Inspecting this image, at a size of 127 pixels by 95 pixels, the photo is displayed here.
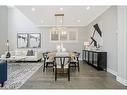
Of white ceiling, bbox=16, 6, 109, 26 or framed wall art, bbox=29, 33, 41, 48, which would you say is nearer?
white ceiling, bbox=16, 6, 109, 26

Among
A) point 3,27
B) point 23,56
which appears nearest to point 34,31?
point 3,27

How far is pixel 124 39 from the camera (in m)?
4.81

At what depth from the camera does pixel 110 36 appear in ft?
23.1

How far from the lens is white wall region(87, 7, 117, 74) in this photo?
6.55m

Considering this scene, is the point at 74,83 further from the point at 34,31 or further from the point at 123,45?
the point at 34,31

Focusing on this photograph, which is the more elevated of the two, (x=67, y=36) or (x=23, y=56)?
Result: (x=67, y=36)

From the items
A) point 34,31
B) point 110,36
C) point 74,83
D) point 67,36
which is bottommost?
point 74,83

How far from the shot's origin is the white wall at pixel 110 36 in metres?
6.55

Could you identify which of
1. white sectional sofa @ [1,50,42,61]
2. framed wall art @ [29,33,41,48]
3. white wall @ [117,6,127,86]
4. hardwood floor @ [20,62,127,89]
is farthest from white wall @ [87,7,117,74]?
framed wall art @ [29,33,41,48]

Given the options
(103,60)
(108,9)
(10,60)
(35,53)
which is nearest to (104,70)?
(103,60)

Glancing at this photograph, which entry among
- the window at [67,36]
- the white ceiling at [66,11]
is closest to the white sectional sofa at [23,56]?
the window at [67,36]

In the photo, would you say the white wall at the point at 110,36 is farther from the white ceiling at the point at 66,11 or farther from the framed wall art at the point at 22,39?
the framed wall art at the point at 22,39

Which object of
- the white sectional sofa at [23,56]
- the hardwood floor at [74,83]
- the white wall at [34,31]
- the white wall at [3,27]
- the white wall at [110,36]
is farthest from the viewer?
the white wall at [34,31]

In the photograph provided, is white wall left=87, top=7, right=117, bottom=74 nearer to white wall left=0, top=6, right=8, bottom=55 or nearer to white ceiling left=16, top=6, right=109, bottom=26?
white ceiling left=16, top=6, right=109, bottom=26
